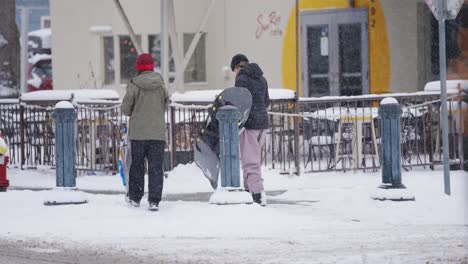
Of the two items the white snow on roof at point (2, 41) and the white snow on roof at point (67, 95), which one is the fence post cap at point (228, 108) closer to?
the white snow on roof at point (67, 95)

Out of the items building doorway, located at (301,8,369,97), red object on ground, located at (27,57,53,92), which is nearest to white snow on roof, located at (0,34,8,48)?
building doorway, located at (301,8,369,97)

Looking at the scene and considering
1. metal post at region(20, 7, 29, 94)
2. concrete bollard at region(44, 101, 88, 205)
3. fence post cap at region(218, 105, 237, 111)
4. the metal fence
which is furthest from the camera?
metal post at region(20, 7, 29, 94)

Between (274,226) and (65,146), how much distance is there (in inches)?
127

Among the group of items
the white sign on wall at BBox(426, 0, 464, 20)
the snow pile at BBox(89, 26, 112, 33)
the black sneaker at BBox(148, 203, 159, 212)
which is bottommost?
the black sneaker at BBox(148, 203, 159, 212)

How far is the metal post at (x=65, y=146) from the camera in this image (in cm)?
1378

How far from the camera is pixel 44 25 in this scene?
46688mm

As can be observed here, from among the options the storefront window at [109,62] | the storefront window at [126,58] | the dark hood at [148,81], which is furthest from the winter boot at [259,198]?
the storefront window at [109,62]

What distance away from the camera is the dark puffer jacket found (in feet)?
45.7

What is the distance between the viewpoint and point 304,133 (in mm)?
18609

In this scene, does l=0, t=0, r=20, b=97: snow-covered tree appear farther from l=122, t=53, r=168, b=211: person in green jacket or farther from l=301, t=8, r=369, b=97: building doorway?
l=122, t=53, r=168, b=211: person in green jacket

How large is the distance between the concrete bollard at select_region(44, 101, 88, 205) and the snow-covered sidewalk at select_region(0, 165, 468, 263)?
0.66 feet

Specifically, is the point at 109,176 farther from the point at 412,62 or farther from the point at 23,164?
the point at 412,62

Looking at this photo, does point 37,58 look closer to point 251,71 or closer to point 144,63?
point 251,71

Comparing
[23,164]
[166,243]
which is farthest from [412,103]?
[166,243]
